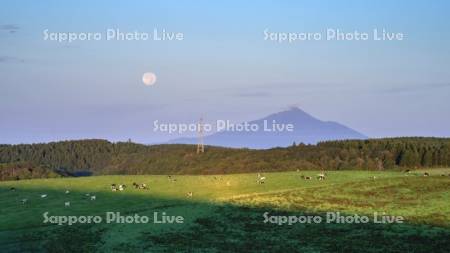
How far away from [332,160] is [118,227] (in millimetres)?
116630

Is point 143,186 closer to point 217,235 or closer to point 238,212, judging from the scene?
point 238,212

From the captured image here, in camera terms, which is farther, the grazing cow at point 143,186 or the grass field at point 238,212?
the grazing cow at point 143,186

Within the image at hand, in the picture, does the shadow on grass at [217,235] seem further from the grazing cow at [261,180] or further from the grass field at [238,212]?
the grazing cow at [261,180]

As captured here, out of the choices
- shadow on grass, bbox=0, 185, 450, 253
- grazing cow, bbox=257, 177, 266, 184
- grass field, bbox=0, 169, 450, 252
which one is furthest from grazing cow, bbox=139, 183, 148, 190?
Answer: shadow on grass, bbox=0, 185, 450, 253

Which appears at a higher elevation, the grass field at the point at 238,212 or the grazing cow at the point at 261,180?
the grazing cow at the point at 261,180

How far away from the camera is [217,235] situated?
5434 centimetres

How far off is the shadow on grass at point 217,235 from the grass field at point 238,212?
0.09m

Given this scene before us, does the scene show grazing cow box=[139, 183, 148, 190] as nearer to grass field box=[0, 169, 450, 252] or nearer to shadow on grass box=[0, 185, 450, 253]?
grass field box=[0, 169, 450, 252]

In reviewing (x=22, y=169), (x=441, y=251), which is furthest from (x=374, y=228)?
(x=22, y=169)

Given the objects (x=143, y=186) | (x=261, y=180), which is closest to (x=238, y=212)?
(x=261, y=180)

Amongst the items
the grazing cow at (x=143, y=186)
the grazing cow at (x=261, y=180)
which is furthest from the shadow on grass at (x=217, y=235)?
the grazing cow at (x=261, y=180)

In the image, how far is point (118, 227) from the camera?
58.6 meters

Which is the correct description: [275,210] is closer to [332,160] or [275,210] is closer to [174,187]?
[174,187]

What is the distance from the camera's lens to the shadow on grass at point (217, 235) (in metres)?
49.1
